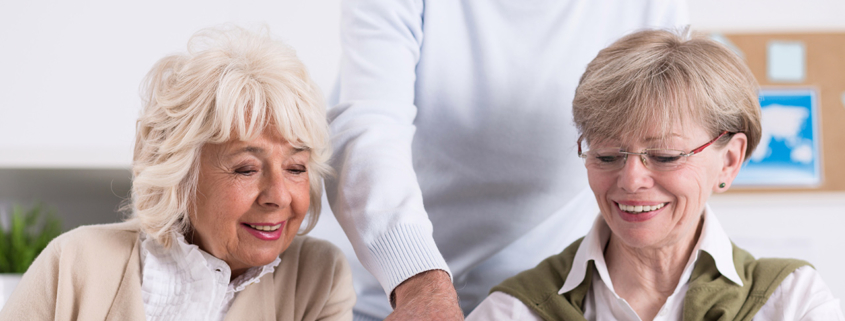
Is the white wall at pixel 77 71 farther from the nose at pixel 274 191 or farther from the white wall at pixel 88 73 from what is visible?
the nose at pixel 274 191

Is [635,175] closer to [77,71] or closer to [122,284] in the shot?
[122,284]

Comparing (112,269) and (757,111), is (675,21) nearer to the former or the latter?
(757,111)

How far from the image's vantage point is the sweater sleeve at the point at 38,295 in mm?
981

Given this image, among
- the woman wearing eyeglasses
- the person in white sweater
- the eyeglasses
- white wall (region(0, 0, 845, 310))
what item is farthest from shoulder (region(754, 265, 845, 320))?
white wall (region(0, 0, 845, 310))

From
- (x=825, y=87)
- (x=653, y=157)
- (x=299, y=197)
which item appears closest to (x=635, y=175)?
(x=653, y=157)

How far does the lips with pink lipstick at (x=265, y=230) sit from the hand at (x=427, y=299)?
9.3 inches

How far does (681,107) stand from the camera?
3.39 feet

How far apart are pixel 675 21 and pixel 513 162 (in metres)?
0.46

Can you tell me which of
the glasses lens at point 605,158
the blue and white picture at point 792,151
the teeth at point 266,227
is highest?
the glasses lens at point 605,158

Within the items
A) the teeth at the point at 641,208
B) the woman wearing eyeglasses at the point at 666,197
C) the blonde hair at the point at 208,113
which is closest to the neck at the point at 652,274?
the woman wearing eyeglasses at the point at 666,197

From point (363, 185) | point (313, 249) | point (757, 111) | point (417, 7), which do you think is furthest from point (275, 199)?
point (757, 111)

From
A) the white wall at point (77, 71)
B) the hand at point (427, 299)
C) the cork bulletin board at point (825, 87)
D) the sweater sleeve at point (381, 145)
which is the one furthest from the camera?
the cork bulletin board at point (825, 87)

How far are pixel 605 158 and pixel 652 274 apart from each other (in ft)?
0.77

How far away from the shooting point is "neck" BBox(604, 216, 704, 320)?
1.13m
